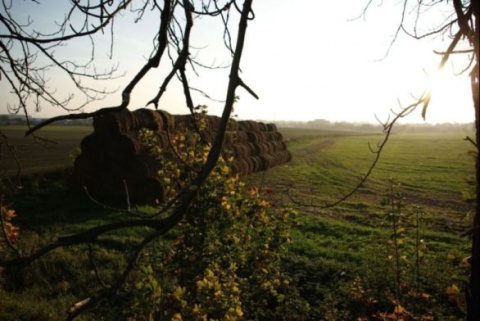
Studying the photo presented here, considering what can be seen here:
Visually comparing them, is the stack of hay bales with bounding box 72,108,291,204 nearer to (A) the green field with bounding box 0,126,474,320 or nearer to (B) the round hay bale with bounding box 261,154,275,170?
(A) the green field with bounding box 0,126,474,320

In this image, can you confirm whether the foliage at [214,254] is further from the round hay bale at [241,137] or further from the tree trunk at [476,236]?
the round hay bale at [241,137]

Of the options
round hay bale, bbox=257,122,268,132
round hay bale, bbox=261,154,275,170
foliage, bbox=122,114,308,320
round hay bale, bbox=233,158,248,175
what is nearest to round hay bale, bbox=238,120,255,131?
round hay bale, bbox=257,122,268,132

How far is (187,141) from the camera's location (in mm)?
4355

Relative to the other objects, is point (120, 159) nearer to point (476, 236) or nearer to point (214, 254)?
point (214, 254)

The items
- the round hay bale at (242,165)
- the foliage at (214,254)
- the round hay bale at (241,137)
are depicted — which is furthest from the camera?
the round hay bale at (241,137)

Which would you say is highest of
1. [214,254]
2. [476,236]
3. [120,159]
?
[476,236]

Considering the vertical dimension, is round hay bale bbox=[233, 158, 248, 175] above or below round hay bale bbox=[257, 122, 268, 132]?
below

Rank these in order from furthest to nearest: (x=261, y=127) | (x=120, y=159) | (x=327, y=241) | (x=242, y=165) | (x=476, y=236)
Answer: (x=261, y=127), (x=242, y=165), (x=120, y=159), (x=327, y=241), (x=476, y=236)

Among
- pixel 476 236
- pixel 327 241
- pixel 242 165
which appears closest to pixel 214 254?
pixel 476 236

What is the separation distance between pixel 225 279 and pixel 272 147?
19490 millimetres

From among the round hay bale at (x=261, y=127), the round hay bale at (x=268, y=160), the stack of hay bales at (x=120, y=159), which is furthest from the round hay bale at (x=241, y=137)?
the stack of hay bales at (x=120, y=159)

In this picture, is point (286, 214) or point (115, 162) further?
point (115, 162)

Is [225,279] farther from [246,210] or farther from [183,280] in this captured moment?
[246,210]

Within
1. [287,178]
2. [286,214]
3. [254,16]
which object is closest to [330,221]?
[286,214]
